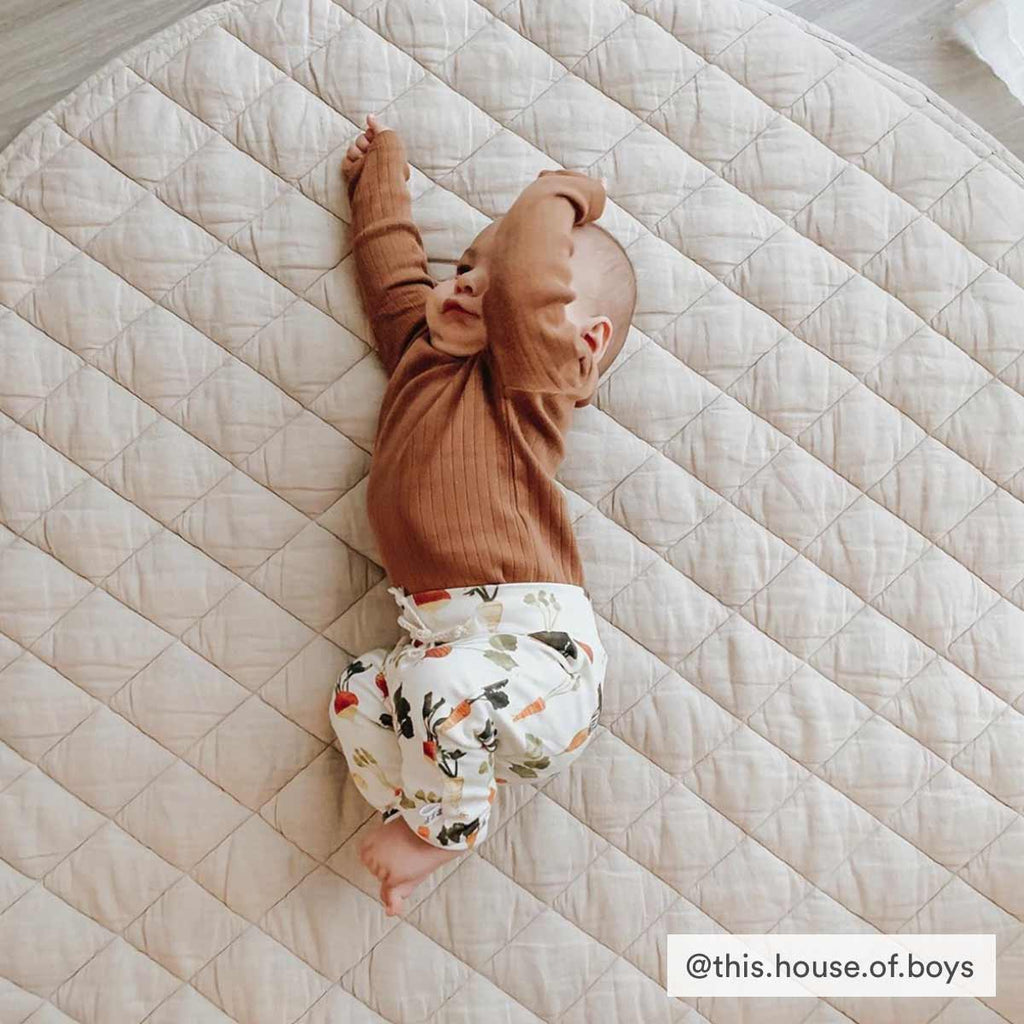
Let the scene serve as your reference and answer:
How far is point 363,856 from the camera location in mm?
957

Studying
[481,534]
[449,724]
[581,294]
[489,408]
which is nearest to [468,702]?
[449,724]

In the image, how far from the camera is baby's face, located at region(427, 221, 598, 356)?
0.96 m

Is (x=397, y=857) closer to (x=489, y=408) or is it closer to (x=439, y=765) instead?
(x=439, y=765)

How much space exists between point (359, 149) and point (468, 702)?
53 centimetres

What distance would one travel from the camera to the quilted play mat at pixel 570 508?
0.99m

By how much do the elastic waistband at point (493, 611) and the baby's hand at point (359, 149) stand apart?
0.41 metres

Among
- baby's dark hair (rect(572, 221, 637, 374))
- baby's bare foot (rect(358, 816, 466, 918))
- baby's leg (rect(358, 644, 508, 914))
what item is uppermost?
baby's dark hair (rect(572, 221, 637, 374))

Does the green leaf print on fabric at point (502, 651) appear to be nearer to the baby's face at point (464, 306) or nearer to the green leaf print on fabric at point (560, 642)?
the green leaf print on fabric at point (560, 642)

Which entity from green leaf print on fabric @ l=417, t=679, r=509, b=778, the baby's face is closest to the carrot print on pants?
green leaf print on fabric @ l=417, t=679, r=509, b=778

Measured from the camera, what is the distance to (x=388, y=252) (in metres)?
1.02

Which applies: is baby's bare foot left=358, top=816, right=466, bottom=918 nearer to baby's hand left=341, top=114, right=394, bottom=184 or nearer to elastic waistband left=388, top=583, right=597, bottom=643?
elastic waistband left=388, top=583, right=597, bottom=643

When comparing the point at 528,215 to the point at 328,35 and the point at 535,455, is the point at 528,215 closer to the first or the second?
the point at 535,455

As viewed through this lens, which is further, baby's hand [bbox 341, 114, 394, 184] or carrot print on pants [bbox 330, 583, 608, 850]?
baby's hand [bbox 341, 114, 394, 184]

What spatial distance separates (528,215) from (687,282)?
0.22m
